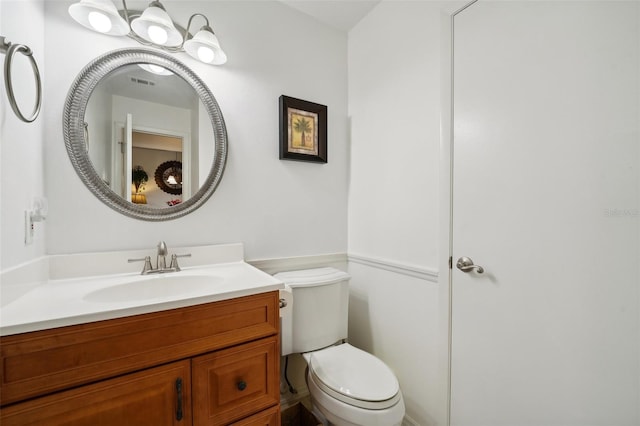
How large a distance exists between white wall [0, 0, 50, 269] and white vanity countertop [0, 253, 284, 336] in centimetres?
14

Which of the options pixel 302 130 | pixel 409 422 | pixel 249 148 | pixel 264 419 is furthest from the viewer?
pixel 302 130

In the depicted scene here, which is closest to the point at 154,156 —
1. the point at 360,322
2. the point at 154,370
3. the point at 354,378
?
the point at 154,370

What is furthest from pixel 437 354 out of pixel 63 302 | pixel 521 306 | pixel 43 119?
pixel 43 119

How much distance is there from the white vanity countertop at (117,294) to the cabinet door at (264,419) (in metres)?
0.46

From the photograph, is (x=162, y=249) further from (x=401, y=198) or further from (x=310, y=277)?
(x=401, y=198)

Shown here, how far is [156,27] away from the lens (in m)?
1.19

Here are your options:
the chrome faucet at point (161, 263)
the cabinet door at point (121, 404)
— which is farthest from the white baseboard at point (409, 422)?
the chrome faucet at point (161, 263)

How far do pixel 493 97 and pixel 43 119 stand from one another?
1.84m

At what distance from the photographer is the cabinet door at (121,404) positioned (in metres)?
0.71

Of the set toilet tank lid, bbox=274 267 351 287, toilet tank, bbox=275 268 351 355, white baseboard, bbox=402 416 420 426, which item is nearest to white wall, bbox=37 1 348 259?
toilet tank lid, bbox=274 267 351 287

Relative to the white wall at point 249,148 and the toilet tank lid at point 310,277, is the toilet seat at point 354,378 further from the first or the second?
the white wall at point 249,148

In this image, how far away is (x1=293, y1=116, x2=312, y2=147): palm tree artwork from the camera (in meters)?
1.67

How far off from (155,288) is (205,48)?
1141mm

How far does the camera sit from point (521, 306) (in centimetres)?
107
